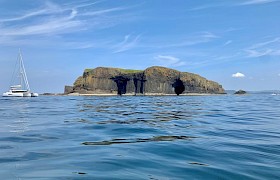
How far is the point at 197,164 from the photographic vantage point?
22.8 feet

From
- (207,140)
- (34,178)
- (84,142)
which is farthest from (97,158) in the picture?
(207,140)

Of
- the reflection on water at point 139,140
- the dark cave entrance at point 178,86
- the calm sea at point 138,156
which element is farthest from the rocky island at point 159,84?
the calm sea at point 138,156

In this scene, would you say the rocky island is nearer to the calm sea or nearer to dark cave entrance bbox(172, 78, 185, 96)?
dark cave entrance bbox(172, 78, 185, 96)

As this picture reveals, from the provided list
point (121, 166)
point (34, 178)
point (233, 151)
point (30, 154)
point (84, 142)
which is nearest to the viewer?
point (34, 178)

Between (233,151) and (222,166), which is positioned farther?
(233,151)

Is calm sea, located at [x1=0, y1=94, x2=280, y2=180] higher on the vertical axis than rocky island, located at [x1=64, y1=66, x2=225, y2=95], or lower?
lower

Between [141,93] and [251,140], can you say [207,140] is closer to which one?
[251,140]

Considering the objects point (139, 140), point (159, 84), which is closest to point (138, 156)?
point (139, 140)

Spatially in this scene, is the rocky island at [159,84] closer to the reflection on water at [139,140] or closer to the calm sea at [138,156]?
the reflection on water at [139,140]

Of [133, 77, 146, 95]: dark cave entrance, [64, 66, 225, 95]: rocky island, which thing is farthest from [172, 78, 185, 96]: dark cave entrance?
[133, 77, 146, 95]: dark cave entrance

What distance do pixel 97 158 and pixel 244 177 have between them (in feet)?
12.1

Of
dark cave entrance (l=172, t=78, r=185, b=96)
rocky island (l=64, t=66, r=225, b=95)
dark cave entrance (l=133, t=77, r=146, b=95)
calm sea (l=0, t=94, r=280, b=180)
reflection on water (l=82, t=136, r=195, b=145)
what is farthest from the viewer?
dark cave entrance (l=172, t=78, r=185, b=96)

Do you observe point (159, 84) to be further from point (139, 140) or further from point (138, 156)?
point (138, 156)

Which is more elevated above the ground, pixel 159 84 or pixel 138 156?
pixel 159 84
